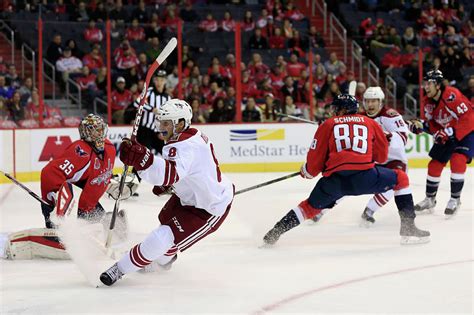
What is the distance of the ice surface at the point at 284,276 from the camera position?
11.3 feet

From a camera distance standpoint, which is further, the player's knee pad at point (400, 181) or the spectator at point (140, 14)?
the spectator at point (140, 14)

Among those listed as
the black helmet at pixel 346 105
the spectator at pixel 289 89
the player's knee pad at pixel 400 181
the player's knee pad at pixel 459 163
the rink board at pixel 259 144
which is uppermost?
the black helmet at pixel 346 105

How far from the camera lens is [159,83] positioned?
23.9ft

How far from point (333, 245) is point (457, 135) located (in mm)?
1633

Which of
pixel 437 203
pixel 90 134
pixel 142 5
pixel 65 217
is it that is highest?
pixel 142 5

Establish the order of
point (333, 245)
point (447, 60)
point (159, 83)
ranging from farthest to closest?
point (447, 60)
point (159, 83)
point (333, 245)

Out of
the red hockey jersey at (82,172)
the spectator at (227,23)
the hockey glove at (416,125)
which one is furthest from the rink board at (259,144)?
the red hockey jersey at (82,172)

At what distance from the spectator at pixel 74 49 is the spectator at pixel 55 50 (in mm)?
105

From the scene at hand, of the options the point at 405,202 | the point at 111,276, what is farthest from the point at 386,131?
the point at 111,276

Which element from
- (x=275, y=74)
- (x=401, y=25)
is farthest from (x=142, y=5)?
(x=401, y=25)

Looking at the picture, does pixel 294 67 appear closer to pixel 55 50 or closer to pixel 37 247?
pixel 55 50

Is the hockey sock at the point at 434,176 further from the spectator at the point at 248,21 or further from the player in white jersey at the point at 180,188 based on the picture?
the spectator at the point at 248,21

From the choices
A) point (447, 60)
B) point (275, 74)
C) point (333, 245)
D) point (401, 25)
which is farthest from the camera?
point (401, 25)

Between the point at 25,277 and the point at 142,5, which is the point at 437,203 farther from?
the point at 142,5
